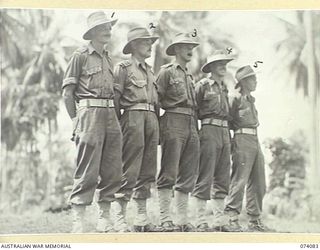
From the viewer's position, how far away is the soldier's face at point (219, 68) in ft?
6.70

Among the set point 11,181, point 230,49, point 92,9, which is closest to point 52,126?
point 11,181

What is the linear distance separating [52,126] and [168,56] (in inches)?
17.0

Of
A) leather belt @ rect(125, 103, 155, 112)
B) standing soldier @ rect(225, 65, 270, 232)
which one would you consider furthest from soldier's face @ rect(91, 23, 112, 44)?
standing soldier @ rect(225, 65, 270, 232)

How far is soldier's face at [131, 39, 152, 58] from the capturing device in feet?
6.59

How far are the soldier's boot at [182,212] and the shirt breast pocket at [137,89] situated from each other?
32 centimetres

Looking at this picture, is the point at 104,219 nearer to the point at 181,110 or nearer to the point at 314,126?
the point at 181,110

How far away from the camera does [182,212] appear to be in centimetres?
201

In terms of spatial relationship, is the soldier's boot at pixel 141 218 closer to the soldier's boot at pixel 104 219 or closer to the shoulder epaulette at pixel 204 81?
the soldier's boot at pixel 104 219

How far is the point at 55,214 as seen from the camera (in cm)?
196

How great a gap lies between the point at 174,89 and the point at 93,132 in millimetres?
297

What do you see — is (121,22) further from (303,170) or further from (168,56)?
(303,170)

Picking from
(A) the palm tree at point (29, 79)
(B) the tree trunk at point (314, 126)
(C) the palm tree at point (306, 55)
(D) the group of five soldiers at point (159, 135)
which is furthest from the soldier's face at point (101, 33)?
(B) the tree trunk at point (314, 126)

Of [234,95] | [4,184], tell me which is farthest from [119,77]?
[4,184]

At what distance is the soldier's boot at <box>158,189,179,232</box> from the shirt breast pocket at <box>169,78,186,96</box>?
1.02ft
